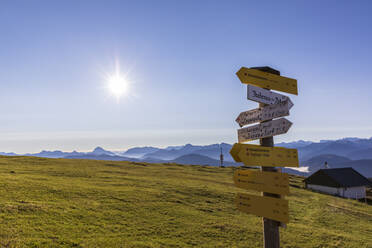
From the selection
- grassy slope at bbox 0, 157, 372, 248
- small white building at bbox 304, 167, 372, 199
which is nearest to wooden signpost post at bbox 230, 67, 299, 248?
grassy slope at bbox 0, 157, 372, 248

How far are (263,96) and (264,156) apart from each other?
1.62m

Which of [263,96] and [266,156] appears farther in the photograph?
[263,96]

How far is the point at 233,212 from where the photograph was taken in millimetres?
18844

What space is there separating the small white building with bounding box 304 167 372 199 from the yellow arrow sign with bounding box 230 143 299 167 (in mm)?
53337

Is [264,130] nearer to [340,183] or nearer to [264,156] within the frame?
[264,156]

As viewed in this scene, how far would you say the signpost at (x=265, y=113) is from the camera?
18.5ft

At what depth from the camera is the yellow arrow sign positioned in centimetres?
548

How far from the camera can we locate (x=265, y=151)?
5609 millimetres

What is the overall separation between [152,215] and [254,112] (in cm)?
1199

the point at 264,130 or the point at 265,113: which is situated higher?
the point at 265,113

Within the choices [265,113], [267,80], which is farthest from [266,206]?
[267,80]

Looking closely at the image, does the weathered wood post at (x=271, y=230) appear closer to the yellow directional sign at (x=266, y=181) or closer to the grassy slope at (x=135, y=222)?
the yellow directional sign at (x=266, y=181)

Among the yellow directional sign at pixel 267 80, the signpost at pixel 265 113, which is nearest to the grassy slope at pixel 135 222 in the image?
the signpost at pixel 265 113

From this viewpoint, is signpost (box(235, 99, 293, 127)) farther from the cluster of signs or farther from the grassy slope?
the grassy slope
